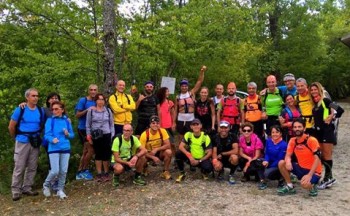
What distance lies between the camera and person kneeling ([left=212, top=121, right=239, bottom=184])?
7.38m

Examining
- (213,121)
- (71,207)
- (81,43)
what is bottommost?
(71,207)

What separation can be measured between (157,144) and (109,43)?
2.66 m

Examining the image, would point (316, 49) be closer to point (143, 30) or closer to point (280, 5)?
point (280, 5)

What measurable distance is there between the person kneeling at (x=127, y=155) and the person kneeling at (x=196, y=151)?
2.54ft

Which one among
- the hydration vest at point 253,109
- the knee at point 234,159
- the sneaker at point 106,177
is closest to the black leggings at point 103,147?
the sneaker at point 106,177

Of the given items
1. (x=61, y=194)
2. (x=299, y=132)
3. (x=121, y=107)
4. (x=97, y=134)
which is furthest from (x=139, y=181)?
(x=299, y=132)

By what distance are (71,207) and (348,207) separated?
444 centimetres

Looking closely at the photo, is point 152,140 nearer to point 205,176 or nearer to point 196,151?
point 196,151

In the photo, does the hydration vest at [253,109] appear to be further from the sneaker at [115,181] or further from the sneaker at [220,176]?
the sneaker at [115,181]

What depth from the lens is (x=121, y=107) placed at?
25.9ft

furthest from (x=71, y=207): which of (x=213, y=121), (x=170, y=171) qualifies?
(x=213, y=121)

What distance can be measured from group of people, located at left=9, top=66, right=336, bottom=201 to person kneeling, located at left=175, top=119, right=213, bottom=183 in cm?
2

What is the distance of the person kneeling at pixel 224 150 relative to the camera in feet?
24.2

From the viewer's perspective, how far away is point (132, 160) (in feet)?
23.5
